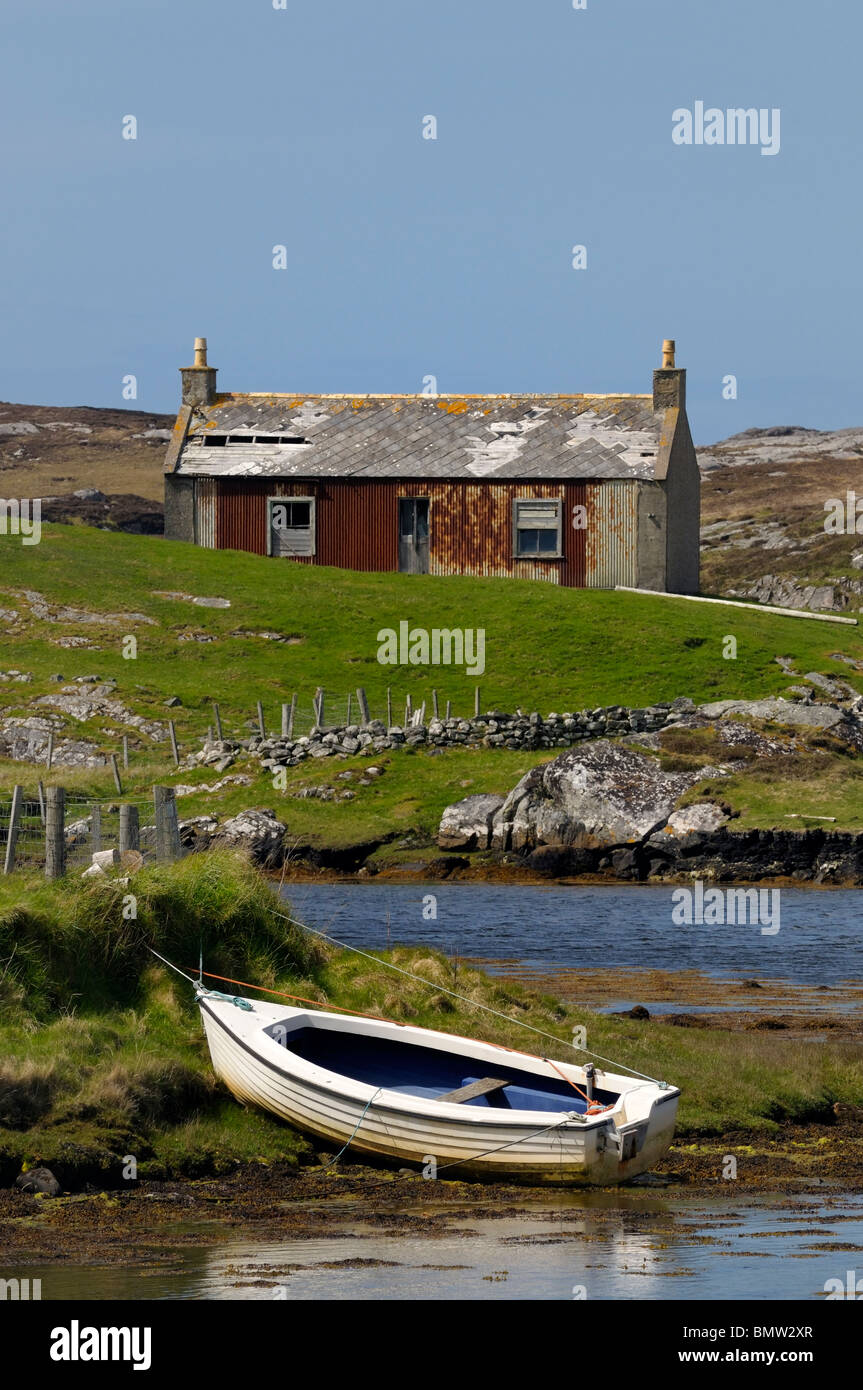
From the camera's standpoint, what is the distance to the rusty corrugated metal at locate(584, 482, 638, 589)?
6594cm

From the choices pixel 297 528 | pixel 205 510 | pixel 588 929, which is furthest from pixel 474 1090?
pixel 205 510

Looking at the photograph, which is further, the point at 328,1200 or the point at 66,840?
the point at 66,840

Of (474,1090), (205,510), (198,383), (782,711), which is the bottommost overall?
(782,711)

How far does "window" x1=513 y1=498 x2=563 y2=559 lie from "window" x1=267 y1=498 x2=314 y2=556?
771 cm

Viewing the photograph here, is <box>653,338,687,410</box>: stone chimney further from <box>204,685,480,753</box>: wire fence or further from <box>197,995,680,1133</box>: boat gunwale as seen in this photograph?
<box>197,995,680,1133</box>: boat gunwale

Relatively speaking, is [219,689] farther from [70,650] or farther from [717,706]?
[717,706]

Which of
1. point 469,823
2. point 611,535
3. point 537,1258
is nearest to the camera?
point 537,1258

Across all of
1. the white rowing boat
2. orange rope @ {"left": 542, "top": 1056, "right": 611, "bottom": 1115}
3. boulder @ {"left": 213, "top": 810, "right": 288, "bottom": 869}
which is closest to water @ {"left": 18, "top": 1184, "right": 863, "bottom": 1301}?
the white rowing boat

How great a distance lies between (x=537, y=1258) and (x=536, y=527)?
175 ft

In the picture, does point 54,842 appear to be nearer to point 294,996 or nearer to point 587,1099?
point 294,996

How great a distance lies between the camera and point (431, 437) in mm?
69375

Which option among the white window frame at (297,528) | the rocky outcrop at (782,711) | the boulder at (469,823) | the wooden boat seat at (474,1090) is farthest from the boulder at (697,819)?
the white window frame at (297,528)

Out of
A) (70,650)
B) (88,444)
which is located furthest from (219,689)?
(88,444)

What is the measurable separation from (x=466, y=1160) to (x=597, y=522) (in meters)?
51.0
